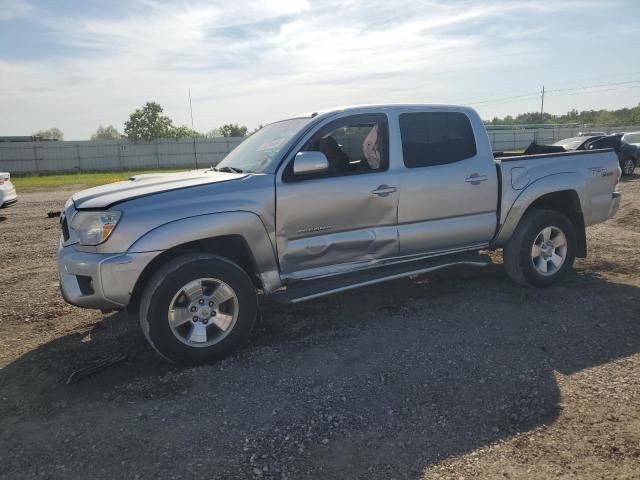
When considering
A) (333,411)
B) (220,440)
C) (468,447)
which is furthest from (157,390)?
(468,447)

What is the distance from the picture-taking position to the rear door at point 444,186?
4.68m

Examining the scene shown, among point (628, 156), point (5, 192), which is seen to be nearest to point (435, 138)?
point (5, 192)

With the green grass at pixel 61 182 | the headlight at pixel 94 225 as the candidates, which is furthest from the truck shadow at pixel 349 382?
the green grass at pixel 61 182

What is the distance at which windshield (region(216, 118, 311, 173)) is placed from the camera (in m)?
4.41

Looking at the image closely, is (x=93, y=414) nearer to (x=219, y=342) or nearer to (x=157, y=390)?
(x=157, y=390)

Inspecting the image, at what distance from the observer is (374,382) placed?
354 cm

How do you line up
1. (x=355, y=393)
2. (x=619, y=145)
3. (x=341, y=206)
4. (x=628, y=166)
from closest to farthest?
(x=355, y=393), (x=341, y=206), (x=619, y=145), (x=628, y=166)

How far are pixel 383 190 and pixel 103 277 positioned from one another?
7.99 ft

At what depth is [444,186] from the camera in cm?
478

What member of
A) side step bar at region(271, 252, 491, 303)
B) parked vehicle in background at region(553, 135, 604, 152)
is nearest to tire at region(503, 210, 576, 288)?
side step bar at region(271, 252, 491, 303)

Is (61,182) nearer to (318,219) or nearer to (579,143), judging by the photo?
(579,143)

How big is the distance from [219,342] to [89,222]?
1.34 m

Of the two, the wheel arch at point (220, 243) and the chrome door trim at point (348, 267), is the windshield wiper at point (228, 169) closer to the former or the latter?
the wheel arch at point (220, 243)

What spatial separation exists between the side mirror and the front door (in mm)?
129
